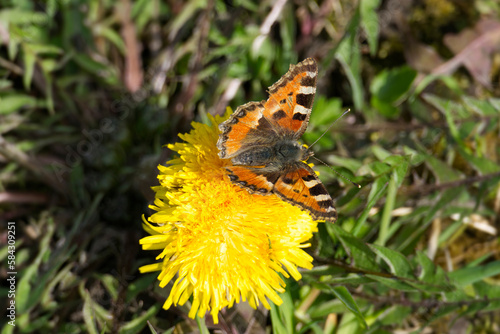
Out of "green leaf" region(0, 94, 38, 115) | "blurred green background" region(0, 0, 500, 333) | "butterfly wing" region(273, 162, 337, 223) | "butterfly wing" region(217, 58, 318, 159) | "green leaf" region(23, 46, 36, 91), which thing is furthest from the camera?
"green leaf" region(0, 94, 38, 115)

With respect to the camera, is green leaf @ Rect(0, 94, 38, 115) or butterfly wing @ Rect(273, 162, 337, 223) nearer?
butterfly wing @ Rect(273, 162, 337, 223)

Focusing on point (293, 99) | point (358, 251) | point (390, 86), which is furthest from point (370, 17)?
point (358, 251)

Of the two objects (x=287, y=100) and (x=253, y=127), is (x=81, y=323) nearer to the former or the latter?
(x=253, y=127)

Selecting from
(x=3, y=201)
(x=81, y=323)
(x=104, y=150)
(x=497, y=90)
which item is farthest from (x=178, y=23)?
(x=497, y=90)

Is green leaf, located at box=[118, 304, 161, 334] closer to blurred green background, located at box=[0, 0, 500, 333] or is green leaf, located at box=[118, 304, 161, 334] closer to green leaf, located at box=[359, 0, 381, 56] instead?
blurred green background, located at box=[0, 0, 500, 333]

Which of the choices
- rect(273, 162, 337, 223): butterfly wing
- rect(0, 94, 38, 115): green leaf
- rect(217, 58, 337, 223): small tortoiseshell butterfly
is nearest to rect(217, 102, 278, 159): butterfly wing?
rect(217, 58, 337, 223): small tortoiseshell butterfly
